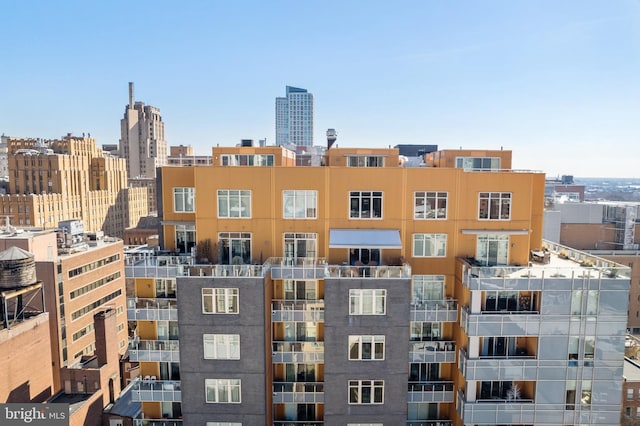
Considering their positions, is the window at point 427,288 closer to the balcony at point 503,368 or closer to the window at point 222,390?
the balcony at point 503,368

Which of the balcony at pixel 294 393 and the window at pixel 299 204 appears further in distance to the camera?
the window at pixel 299 204

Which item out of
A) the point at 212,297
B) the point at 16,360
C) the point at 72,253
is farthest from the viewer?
the point at 72,253

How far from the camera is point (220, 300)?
70.9ft

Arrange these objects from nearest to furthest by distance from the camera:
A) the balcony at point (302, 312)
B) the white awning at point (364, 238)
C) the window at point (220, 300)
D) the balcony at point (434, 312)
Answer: the window at point (220, 300), the white awning at point (364, 238), the balcony at point (302, 312), the balcony at point (434, 312)

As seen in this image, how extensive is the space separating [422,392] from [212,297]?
14392 mm

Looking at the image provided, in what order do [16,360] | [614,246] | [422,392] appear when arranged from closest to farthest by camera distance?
1. [422,392]
2. [16,360]
3. [614,246]

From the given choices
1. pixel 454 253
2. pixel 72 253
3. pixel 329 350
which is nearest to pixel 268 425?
pixel 329 350

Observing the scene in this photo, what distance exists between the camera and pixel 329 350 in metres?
21.8

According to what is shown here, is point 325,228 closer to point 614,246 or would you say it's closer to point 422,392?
point 422,392

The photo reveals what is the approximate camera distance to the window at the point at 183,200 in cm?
2592

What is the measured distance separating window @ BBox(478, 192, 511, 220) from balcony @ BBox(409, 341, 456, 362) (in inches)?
328

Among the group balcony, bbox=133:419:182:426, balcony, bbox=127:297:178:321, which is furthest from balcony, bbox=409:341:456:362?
balcony, bbox=133:419:182:426

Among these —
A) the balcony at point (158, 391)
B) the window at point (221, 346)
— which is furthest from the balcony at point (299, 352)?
the balcony at point (158, 391)

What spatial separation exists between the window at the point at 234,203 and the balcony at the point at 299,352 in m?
8.35
